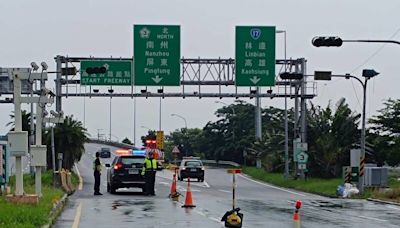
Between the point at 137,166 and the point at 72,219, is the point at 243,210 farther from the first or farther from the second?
the point at 137,166

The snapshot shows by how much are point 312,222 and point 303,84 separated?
95.6ft

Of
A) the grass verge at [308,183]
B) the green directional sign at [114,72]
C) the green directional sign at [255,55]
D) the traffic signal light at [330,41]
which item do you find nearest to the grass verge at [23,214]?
the traffic signal light at [330,41]

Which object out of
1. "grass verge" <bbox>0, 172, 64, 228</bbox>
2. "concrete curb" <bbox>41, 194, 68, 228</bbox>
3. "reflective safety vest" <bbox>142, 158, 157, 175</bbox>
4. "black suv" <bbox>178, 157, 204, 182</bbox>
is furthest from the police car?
"black suv" <bbox>178, 157, 204, 182</bbox>

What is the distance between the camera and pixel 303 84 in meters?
48.6

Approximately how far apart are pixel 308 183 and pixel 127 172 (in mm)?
17983

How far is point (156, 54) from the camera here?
4316 cm

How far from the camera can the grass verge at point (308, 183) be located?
140ft

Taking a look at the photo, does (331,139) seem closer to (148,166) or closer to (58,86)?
(58,86)

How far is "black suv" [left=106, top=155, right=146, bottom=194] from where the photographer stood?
1254 inches

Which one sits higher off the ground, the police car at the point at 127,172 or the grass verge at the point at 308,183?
the police car at the point at 127,172

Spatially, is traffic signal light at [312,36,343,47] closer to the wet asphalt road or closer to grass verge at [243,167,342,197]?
the wet asphalt road

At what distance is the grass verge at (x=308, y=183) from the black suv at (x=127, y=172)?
39.7ft

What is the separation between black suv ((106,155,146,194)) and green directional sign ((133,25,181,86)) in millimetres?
11600

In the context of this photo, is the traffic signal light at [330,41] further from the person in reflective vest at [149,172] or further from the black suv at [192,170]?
the black suv at [192,170]
